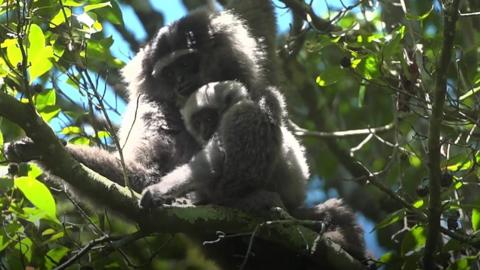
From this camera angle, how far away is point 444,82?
4.67 metres

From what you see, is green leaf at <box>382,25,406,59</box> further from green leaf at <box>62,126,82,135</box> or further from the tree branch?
green leaf at <box>62,126,82,135</box>

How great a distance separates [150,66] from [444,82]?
3857 mm

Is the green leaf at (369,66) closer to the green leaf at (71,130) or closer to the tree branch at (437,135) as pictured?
the tree branch at (437,135)

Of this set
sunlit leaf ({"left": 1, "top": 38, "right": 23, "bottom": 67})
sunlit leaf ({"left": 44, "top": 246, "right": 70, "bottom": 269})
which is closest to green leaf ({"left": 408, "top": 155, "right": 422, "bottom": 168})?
sunlit leaf ({"left": 44, "top": 246, "right": 70, "bottom": 269})

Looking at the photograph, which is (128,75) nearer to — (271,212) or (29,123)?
(271,212)

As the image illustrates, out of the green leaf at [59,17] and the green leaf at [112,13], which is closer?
the green leaf at [59,17]

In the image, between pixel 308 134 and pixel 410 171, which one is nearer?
pixel 308 134

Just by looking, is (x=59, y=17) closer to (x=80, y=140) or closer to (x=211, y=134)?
(x=80, y=140)

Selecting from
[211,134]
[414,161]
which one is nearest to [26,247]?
[211,134]

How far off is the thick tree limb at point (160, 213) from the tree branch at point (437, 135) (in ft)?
2.22

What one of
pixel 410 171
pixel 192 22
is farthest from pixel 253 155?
pixel 410 171

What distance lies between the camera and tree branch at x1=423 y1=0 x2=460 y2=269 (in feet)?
14.9

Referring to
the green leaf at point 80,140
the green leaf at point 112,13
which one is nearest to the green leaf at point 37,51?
the green leaf at point 112,13

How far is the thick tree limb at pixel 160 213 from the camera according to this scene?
15.6ft
